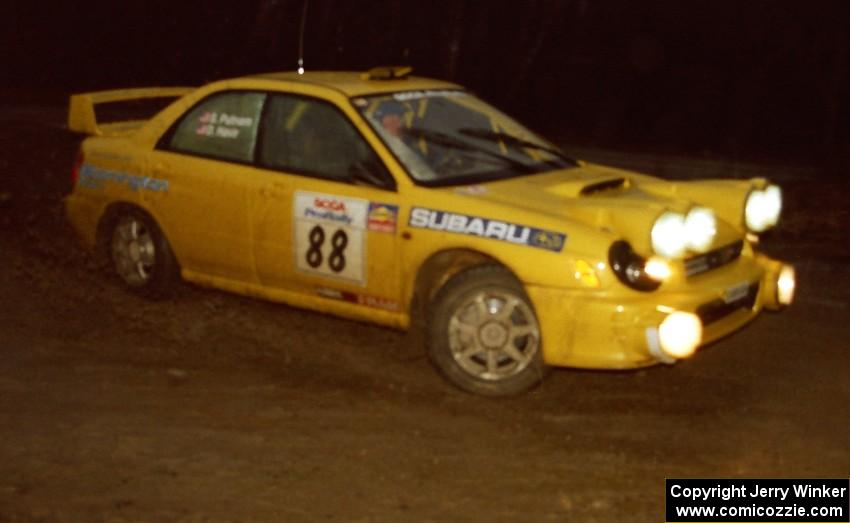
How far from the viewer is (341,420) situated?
246 inches

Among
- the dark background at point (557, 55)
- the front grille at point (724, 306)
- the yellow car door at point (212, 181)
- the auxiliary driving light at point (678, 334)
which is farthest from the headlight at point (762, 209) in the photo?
the dark background at point (557, 55)

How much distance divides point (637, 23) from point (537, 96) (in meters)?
2.29

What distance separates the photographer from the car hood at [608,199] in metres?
6.53

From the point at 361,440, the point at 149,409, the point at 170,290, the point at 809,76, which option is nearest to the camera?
the point at 361,440

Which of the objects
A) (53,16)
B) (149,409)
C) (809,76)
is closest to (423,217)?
(149,409)

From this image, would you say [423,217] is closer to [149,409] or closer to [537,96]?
[149,409]

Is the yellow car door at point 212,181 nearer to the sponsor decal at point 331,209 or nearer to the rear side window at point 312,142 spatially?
the rear side window at point 312,142

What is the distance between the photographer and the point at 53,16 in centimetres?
2970

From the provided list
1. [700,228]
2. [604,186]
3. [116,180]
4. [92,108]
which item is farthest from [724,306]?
[92,108]

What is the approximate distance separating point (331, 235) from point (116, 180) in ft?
5.77

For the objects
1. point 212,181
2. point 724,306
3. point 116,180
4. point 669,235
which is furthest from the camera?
point 116,180

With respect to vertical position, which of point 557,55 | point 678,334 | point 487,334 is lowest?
point 487,334

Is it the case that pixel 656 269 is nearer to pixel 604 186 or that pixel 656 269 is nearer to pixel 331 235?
pixel 604 186

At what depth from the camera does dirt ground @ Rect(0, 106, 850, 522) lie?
5.32 meters
